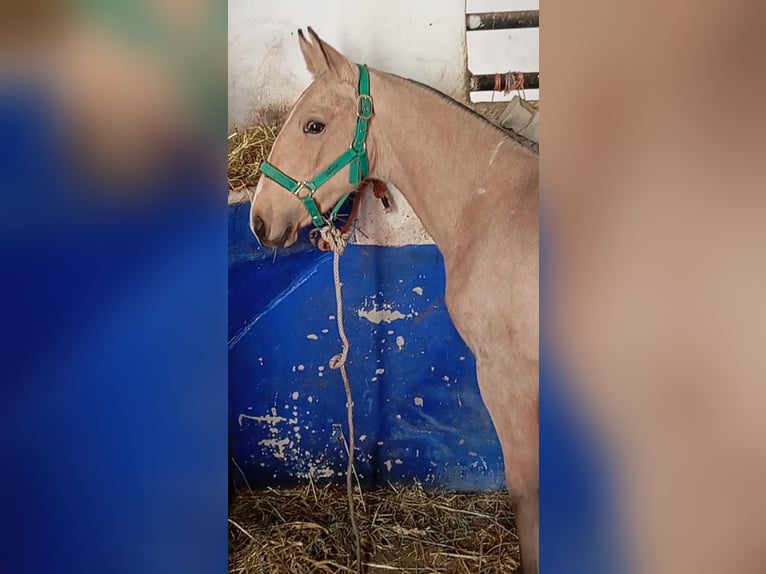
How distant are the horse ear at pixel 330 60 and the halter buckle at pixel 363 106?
0.02 m

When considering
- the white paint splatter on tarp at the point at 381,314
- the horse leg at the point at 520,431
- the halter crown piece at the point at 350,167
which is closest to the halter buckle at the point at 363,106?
the halter crown piece at the point at 350,167

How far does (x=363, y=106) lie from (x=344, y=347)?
1.08ft

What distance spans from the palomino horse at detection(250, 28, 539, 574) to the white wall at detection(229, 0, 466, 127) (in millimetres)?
21

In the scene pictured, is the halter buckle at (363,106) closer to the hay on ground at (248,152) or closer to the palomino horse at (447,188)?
the palomino horse at (447,188)

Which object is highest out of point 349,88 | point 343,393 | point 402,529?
point 349,88

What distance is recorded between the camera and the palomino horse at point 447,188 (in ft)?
2.60

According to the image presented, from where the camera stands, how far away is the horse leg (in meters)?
0.79

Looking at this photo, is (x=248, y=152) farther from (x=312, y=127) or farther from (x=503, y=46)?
(x=503, y=46)
